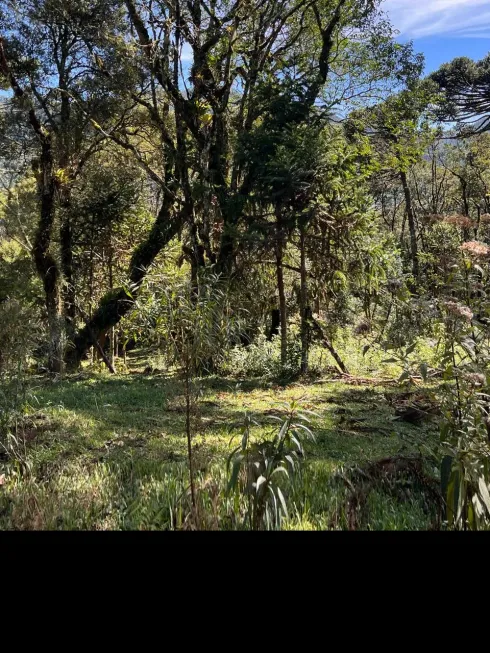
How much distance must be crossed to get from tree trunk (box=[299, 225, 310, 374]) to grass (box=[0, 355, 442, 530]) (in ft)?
0.78

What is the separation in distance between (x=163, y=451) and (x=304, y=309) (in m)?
1.36

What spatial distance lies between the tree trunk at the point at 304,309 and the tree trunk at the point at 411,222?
621mm

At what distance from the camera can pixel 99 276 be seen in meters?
2.68

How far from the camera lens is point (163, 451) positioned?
7.11 ft

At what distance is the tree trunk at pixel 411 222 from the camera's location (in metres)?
2.45

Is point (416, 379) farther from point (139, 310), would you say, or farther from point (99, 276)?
point (99, 276)

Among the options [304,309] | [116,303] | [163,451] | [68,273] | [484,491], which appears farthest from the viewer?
[304,309]

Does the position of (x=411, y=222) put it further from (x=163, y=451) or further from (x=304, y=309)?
(x=163, y=451)

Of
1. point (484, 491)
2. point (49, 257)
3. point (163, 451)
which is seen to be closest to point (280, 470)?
point (484, 491)

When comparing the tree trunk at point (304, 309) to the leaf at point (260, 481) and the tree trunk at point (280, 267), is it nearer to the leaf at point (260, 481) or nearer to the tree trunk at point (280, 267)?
the tree trunk at point (280, 267)

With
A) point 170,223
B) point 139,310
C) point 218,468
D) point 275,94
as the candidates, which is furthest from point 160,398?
point 275,94
